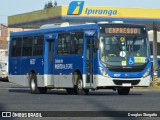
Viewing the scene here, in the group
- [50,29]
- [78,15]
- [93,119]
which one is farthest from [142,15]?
[93,119]

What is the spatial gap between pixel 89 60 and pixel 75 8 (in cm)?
1889

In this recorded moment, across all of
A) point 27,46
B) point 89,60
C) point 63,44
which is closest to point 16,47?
point 27,46

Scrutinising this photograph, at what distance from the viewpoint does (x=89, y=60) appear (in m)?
31.5

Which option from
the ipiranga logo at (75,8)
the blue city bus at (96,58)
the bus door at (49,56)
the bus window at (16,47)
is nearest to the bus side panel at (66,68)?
the blue city bus at (96,58)

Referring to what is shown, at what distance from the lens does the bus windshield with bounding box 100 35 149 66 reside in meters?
30.8

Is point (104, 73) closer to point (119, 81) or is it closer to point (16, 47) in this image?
point (119, 81)

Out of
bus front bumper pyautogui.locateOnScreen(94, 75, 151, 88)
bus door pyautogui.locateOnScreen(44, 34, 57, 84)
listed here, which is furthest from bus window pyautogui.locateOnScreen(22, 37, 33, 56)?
bus front bumper pyautogui.locateOnScreen(94, 75, 151, 88)

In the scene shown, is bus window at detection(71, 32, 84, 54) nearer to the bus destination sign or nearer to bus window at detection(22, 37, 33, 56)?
the bus destination sign

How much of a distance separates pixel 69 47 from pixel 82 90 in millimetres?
2298

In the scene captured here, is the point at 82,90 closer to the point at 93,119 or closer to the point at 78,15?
the point at 93,119

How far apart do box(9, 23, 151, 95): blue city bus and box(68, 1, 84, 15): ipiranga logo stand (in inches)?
615

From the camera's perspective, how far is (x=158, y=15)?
5200 cm

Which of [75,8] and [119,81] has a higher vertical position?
[75,8]

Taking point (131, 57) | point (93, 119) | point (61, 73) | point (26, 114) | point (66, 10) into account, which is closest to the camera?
point (26, 114)
